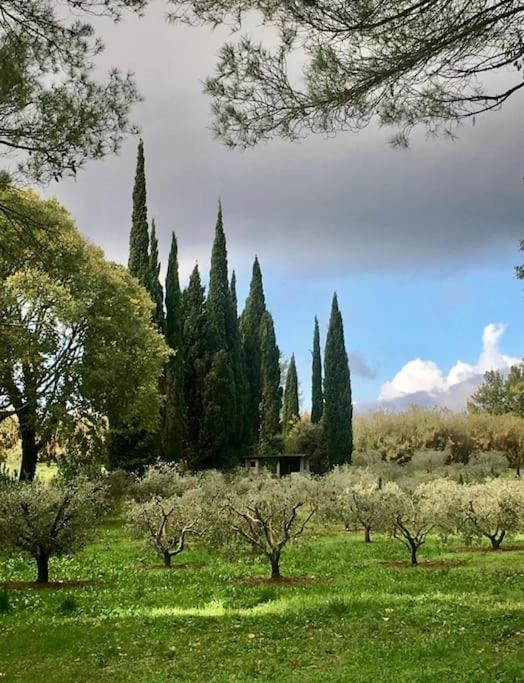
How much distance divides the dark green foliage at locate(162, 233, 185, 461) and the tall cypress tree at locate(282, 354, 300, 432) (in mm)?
14238

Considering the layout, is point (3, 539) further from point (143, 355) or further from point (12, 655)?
point (143, 355)

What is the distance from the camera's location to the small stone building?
35325 mm

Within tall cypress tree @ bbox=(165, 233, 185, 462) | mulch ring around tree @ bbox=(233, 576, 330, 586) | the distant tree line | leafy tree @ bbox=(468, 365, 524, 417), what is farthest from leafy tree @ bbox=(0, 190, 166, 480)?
leafy tree @ bbox=(468, 365, 524, 417)

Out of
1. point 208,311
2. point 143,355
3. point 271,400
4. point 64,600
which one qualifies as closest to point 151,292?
point 208,311

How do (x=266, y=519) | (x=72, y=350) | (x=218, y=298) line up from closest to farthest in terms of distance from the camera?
(x=266, y=519) < (x=72, y=350) < (x=218, y=298)

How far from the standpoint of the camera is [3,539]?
11.2 m

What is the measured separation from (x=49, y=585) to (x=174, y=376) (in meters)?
19.1

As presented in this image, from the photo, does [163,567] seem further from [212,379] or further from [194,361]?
[194,361]

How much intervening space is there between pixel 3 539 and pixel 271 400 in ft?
101

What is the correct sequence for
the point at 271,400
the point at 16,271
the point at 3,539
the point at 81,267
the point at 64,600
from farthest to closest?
the point at 271,400
the point at 81,267
the point at 16,271
the point at 3,539
the point at 64,600

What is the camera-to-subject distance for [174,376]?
29.9 metres

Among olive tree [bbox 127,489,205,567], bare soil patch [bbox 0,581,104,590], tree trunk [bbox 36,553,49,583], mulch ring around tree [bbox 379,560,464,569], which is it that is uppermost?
olive tree [bbox 127,489,205,567]

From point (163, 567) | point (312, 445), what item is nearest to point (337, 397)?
point (312, 445)

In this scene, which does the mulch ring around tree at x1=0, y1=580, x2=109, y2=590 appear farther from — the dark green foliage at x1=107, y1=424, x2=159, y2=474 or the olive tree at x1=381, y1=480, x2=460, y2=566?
the dark green foliage at x1=107, y1=424, x2=159, y2=474
